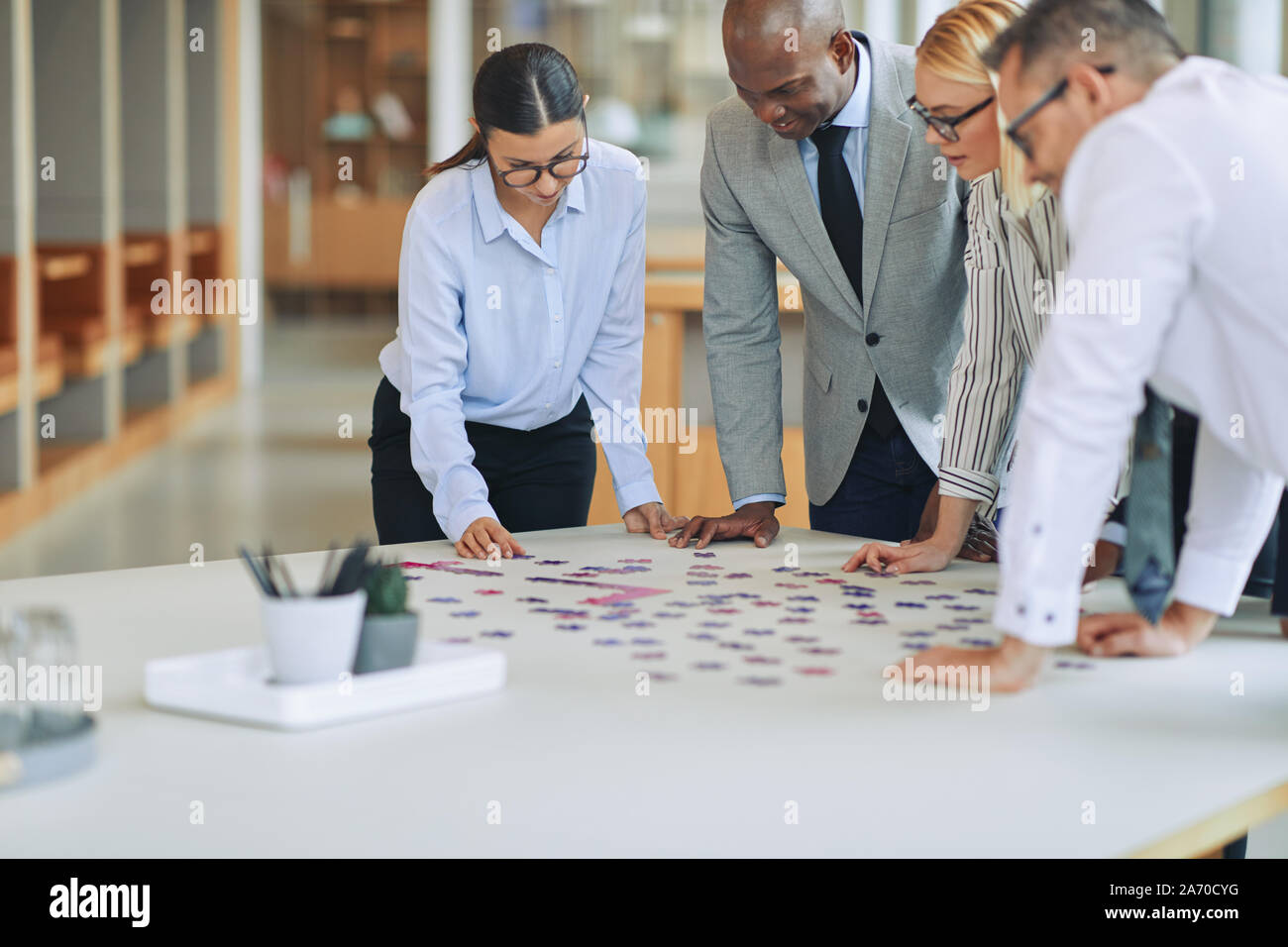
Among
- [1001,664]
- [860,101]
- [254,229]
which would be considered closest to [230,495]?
[254,229]

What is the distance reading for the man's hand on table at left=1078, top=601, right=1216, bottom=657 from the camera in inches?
71.7

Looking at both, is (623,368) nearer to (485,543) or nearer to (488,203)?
(488,203)

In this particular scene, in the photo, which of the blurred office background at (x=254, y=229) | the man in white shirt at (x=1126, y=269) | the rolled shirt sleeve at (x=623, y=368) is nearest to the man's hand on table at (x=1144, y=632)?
the man in white shirt at (x=1126, y=269)

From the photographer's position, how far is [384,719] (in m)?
1.51

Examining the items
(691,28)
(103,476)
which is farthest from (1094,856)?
(691,28)

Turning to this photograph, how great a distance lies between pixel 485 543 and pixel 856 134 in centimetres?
107

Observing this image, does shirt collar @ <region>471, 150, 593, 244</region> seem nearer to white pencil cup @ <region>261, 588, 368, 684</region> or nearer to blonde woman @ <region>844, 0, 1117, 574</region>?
blonde woman @ <region>844, 0, 1117, 574</region>

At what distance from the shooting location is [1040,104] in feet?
5.33

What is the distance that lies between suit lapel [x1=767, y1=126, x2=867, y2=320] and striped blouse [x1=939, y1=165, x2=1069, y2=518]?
37 cm

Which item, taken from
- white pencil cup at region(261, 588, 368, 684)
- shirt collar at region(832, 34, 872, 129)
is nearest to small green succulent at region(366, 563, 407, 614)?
white pencil cup at region(261, 588, 368, 684)

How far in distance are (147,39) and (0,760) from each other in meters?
10.2

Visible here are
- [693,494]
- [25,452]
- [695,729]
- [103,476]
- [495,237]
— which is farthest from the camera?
[103,476]

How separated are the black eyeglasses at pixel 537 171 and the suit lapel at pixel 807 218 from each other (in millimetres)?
396
